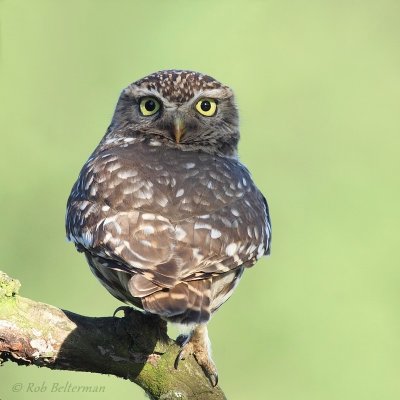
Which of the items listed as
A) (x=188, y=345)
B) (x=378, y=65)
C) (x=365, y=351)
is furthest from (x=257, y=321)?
(x=378, y=65)

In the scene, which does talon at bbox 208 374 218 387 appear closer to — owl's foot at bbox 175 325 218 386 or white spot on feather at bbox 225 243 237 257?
owl's foot at bbox 175 325 218 386

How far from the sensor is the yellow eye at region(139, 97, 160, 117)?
22.5 ft

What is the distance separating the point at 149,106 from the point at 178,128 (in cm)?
39

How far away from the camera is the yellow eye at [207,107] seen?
689 centimetres

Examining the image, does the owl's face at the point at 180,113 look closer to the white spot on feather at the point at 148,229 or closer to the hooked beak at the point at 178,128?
the hooked beak at the point at 178,128

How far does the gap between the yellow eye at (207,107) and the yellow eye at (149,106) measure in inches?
10.8

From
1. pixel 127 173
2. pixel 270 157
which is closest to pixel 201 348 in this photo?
pixel 127 173

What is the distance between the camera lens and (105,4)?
1238 centimetres

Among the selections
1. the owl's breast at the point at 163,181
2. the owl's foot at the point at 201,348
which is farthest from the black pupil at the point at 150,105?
the owl's foot at the point at 201,348

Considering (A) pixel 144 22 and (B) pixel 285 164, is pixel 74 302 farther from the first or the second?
(A) pixel 144 22

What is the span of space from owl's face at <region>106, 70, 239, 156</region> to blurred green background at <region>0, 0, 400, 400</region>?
408 millimetres

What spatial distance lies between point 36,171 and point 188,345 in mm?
4645

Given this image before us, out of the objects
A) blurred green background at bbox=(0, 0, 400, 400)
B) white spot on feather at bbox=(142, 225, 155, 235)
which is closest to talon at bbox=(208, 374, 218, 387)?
white spot on feather at bbox=(142, 225, 155, 235)

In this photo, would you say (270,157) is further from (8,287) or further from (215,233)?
(8,287)
